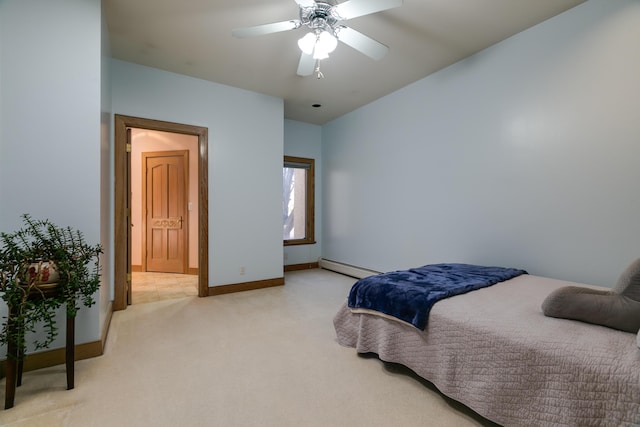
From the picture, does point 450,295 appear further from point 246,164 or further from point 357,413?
point 246,164

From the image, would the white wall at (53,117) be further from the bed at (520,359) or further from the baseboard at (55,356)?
the bed at (520,359)

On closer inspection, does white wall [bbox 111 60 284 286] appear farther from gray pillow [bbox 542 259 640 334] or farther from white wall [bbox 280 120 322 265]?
gray pillow [bbox 542 259 640 334]

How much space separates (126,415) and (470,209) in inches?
133

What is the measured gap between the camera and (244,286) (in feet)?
13.5

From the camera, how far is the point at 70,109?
214cm

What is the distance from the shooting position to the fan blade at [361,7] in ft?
6.22

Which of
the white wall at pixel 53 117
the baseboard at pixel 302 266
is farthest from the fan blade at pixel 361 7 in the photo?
the baseboard at pixel 302 266

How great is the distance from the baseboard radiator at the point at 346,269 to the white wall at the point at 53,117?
3404 millimetres

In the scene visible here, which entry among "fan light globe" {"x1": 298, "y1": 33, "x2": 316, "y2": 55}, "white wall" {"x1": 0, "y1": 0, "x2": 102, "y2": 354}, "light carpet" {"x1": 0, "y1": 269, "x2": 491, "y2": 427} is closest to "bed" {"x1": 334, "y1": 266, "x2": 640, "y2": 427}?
"light carpet" {"x1": 0, "y1": 269, "x2": 491, "y2": 427}

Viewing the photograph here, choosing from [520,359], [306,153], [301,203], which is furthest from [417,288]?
[306,153]

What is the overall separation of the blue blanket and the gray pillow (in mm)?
579

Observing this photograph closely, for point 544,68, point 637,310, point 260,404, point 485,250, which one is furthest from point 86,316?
point 544,68

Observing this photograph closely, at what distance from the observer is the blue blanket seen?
1938mm

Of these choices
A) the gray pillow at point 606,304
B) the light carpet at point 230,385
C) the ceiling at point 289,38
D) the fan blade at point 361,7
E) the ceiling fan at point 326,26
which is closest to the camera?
the gray pillow at point 606,304
